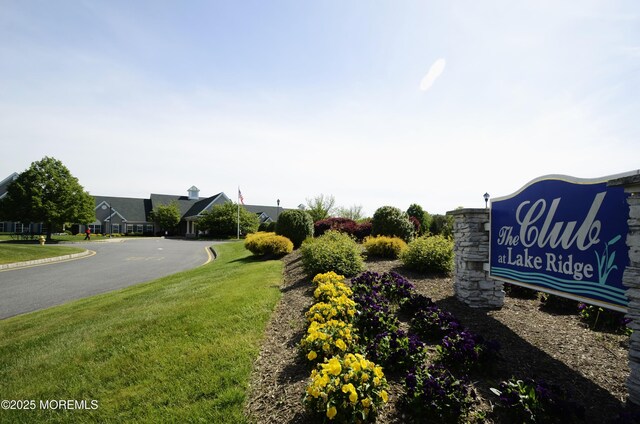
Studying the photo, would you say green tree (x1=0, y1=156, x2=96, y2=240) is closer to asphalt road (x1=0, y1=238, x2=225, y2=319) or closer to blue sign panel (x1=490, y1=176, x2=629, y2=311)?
asphalt road (x1=0, y1=238, x2=225, y2=319)

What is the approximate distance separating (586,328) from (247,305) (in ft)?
18.5

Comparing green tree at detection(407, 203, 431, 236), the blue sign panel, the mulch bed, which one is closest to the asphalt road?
the mulch bed

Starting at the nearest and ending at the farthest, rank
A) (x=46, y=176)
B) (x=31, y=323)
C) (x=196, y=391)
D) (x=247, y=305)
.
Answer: (x=196, y=391)
(x=247, y=305)
(x=31, y=323)
(x=46, y=176)

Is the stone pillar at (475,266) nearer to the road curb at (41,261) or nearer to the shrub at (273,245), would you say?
the shrub at (273,245)

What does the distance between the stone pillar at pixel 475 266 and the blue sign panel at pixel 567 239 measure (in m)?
0.34

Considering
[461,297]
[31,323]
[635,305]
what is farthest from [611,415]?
[31,323]

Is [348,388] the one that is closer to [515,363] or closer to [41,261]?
[515,363]

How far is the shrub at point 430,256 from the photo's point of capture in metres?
7.98

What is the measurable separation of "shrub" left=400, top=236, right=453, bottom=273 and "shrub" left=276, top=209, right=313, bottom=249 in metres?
8.20

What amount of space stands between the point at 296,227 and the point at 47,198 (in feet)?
104

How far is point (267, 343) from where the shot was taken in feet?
15.8

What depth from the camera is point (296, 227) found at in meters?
16.0

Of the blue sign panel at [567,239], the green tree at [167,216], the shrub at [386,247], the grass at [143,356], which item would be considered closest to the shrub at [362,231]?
the shrub at [386,247]

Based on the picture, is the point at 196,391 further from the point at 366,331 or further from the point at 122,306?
the point at 122,306
